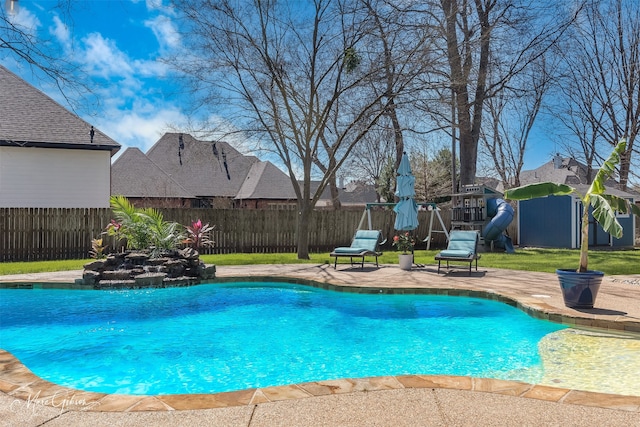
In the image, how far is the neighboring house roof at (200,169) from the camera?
1198 inches

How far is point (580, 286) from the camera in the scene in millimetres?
6660

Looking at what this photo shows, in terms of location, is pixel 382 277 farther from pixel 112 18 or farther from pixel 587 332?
pixel 112 18

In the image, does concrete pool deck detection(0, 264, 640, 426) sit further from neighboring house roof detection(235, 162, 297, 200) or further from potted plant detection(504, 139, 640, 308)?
neighboring house roof detection(235, 162, 297, 200)

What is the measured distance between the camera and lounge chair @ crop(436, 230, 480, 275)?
10.5 m

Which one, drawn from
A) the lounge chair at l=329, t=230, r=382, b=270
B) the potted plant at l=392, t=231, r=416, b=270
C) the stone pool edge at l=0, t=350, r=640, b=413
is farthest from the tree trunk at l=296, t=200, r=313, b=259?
the stone pool edge at l=0, t=350, r=640, b=413

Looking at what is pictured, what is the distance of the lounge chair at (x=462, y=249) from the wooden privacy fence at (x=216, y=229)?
23.0 ft

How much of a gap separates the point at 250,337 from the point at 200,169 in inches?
1046

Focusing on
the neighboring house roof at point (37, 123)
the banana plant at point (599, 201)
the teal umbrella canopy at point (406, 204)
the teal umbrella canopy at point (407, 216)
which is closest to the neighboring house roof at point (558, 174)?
the teal umbrella canopy at point (406, 204)

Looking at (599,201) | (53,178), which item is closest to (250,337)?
(599,201)

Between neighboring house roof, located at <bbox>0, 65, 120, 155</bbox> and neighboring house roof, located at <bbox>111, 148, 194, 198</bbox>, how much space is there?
894cm

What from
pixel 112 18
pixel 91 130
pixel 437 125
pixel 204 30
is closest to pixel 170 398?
pixel 112 18

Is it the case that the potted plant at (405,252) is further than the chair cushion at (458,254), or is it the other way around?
the potted plant at (405,252)

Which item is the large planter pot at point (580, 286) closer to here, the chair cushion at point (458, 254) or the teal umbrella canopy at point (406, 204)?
the chair cushion at point (458, 254)

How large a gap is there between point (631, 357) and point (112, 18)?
34.7 feet
